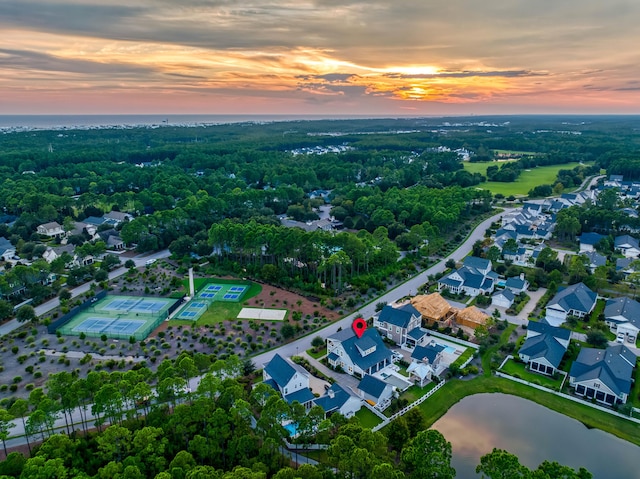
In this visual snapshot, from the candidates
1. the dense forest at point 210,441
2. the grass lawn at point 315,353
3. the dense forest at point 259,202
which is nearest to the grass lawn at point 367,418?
the dense forest at point 210,441

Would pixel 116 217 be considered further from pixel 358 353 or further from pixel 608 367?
pixel 608 367

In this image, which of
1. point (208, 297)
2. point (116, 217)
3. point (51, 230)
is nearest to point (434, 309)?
point (208, 297)

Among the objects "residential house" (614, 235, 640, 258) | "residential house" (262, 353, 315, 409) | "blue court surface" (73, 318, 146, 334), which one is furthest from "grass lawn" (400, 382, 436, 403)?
"residential house" (614, 235, 640, 258)

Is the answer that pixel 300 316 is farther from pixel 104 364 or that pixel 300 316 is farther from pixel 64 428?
pixel 64 428

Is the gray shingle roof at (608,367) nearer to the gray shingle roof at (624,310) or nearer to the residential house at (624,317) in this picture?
the residential house at (624,317)

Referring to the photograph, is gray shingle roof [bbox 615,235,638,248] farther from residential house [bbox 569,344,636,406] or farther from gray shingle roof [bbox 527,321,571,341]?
residential house [bbox 569,344,636,406]

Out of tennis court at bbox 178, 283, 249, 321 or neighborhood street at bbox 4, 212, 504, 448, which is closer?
neighborhood street at bbox 4, 212, 504, 448

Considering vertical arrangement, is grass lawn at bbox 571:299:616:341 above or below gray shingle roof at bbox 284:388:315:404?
below
